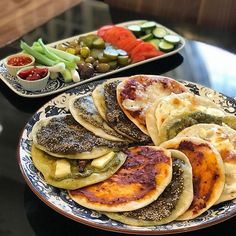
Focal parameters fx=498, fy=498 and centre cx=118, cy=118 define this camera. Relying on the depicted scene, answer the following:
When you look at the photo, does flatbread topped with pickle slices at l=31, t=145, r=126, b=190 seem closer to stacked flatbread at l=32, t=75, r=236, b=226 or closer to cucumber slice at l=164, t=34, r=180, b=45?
stacked flatbread at l=32, t=75, r=236, b=226

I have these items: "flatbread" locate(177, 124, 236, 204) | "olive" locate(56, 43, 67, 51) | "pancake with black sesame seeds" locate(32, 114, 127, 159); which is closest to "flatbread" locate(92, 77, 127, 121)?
"pancake with black sesame seeds" locate(32, 114, 127, 159)

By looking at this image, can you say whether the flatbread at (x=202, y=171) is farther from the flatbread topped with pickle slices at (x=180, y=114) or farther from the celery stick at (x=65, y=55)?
the celery stick at (x=65, y=55)

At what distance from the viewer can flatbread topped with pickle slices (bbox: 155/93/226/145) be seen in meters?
1.81

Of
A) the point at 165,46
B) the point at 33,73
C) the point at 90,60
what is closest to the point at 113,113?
the point at 33,73

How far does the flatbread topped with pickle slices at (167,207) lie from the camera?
1503 millimetres

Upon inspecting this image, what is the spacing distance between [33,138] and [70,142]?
148mm

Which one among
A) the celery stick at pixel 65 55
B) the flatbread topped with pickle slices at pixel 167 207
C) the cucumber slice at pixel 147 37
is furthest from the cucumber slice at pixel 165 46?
the flatbread topped with pickle slices at pixel 167 207

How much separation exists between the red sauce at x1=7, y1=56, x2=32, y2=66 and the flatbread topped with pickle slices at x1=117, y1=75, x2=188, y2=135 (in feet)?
2.22

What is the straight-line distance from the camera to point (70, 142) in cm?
176

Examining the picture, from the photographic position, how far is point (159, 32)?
2824 mm

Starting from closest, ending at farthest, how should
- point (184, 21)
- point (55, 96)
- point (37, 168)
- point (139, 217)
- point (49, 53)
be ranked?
1. point (139, 217)
2. point (37, 168)
3. point (55, 96)
4. point (49, 53)
5. point (184, 21)

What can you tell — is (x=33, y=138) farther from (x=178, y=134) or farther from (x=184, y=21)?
(x=184, y=21)

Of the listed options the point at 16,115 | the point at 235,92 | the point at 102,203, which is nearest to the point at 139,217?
the point at 102,203

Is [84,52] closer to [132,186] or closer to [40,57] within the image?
[40,57]
